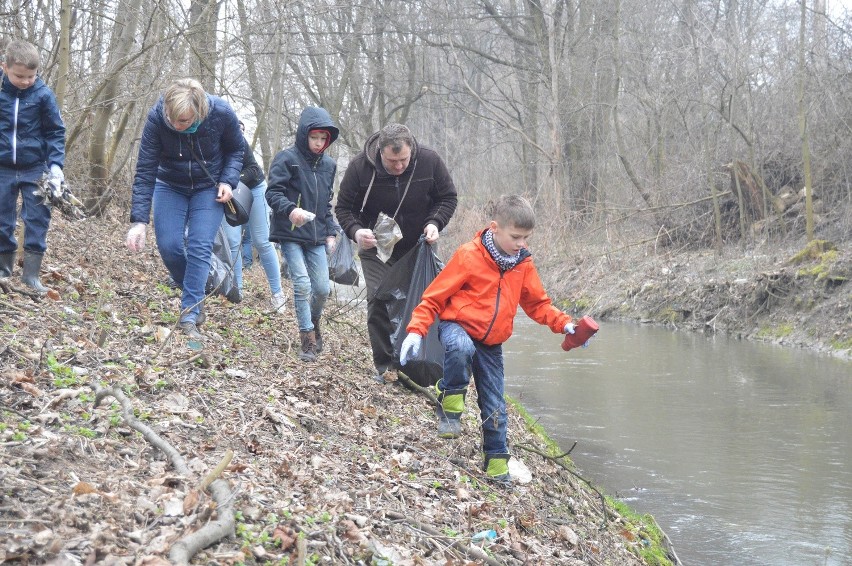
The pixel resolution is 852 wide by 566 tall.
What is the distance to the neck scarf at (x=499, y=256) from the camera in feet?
17.6

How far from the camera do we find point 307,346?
7.40m

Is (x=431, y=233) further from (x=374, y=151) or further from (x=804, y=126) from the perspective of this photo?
(x=804, y=126)

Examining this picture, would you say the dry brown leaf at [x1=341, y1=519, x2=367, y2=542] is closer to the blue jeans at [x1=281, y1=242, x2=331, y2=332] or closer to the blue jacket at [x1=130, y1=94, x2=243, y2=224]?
the blue jacket at [x1=130, y1=94, x2=243, y2=224]

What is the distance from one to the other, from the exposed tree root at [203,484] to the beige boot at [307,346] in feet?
8.80

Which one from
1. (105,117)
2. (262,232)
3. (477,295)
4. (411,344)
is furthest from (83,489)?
(105,117)

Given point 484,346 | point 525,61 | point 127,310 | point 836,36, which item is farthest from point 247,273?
point 525,61

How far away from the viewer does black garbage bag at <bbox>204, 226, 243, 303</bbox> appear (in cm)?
757

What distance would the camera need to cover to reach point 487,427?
5566mm

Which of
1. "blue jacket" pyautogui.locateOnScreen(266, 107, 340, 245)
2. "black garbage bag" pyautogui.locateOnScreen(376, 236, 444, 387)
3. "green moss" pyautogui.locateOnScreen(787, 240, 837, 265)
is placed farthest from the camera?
"green moss" pyautogui.locateOnScreen(787, 240, 837, 265)

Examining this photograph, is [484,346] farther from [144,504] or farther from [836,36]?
[836,36]

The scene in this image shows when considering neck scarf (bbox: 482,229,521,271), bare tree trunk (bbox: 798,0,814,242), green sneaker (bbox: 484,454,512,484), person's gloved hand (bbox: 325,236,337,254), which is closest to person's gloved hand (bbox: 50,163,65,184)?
person's gloved hand (bbox: 325,236,337,254)

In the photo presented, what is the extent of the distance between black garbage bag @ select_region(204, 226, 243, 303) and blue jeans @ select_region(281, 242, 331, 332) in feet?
1.99

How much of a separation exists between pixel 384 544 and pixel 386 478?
103 centimetres

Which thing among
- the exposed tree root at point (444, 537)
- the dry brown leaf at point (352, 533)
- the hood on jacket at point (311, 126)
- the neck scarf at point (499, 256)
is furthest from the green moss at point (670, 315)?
the dry brown leaf at point (352, 533)
